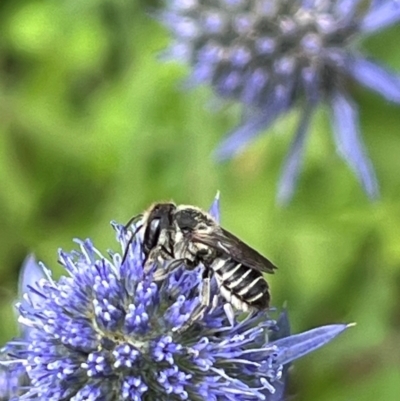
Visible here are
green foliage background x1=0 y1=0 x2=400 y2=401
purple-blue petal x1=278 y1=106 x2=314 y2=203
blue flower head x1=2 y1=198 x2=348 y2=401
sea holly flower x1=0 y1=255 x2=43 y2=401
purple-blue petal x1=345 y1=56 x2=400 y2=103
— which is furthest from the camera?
green foliage background x1=0 y1=0 x2=400 y2=401

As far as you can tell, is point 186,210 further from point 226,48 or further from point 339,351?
point 339,351

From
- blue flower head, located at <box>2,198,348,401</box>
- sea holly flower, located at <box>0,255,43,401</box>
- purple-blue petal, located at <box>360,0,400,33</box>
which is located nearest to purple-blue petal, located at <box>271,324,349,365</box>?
blue flower head, located at <box>2,198,348,401</box>

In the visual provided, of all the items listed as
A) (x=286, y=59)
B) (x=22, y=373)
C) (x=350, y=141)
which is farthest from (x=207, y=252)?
(x=286, y=59)

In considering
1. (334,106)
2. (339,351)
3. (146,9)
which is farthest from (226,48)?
(339,351)

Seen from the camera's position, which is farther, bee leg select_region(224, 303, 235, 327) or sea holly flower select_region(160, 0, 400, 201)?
sea holly flower select_region(160, 0, 400, 201)

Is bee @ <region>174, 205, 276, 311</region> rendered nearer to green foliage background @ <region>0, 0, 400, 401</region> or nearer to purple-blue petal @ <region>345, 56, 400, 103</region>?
purple-blue petal @ <region>345, 56, 400, 103</region>

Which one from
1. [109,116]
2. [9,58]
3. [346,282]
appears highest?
[9,58]
